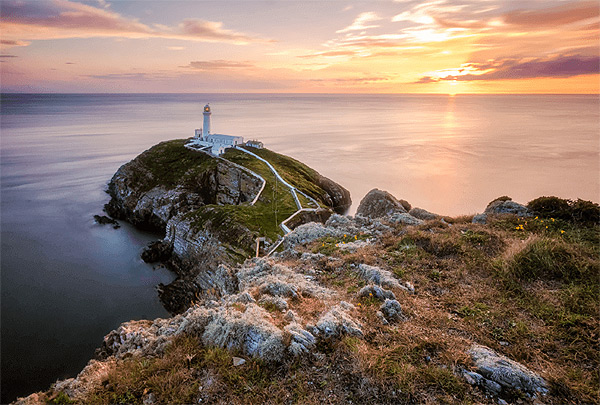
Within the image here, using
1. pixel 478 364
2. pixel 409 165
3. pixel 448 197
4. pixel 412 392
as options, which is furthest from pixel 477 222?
pixel 409 165

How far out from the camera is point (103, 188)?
62.6 m

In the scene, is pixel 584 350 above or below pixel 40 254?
above

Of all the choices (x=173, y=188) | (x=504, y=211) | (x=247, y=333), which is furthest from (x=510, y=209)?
(x=173, y=188)

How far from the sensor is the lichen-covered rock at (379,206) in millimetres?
35562

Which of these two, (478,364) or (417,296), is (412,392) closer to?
(478,364)

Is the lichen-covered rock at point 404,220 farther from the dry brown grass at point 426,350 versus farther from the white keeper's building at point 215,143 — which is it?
the white keeper's building at point 215,143

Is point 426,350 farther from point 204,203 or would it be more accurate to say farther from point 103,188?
point 103,188

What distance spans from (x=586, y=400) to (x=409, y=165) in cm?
8279

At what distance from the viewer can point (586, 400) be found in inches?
233

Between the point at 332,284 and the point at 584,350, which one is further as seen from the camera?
the point at 332,284

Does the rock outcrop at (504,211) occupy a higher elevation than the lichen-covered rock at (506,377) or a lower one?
higher

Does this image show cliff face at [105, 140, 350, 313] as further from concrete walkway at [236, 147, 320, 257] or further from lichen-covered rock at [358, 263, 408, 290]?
lichen-covered rock at [358, 263, 408, 290]

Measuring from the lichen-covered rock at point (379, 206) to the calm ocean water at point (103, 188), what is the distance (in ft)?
73.4

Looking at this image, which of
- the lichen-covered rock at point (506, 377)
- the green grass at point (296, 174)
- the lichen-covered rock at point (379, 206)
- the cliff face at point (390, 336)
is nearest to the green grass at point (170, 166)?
the green grass at point (296, 174)
